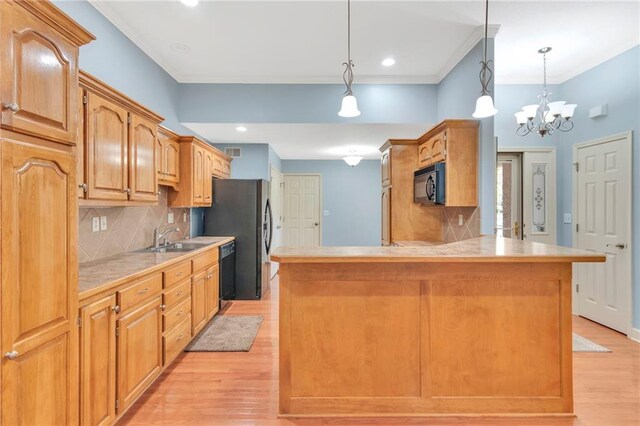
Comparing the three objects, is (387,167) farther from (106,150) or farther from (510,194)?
(106,150)

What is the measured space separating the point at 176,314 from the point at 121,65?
2.25 m

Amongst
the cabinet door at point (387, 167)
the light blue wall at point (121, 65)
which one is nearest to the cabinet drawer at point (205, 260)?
the light blue wall at point (121, 65)

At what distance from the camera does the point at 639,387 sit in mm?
2396

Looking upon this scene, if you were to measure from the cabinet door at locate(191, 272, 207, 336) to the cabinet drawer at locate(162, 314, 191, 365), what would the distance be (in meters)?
0.12

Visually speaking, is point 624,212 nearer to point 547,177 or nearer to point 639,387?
point 547,177

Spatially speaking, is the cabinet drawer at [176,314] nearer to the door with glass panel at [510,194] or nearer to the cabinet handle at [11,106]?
the cabinet handle at [11,106]

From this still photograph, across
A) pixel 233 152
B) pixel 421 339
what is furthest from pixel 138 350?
pixel 233 152

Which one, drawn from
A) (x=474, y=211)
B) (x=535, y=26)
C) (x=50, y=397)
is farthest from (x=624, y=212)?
(x=50, y=397)

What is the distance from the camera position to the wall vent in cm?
553

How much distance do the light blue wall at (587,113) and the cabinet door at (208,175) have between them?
376 centimetres

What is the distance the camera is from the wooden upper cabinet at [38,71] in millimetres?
1202

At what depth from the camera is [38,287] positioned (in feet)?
4.34

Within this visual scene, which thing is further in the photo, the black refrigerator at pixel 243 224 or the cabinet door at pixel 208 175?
the black refrigerator at pixel 243 224

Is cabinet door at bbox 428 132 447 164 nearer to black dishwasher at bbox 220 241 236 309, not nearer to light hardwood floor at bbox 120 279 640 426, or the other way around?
light hardwood floor at bbox 120 279 640 426
